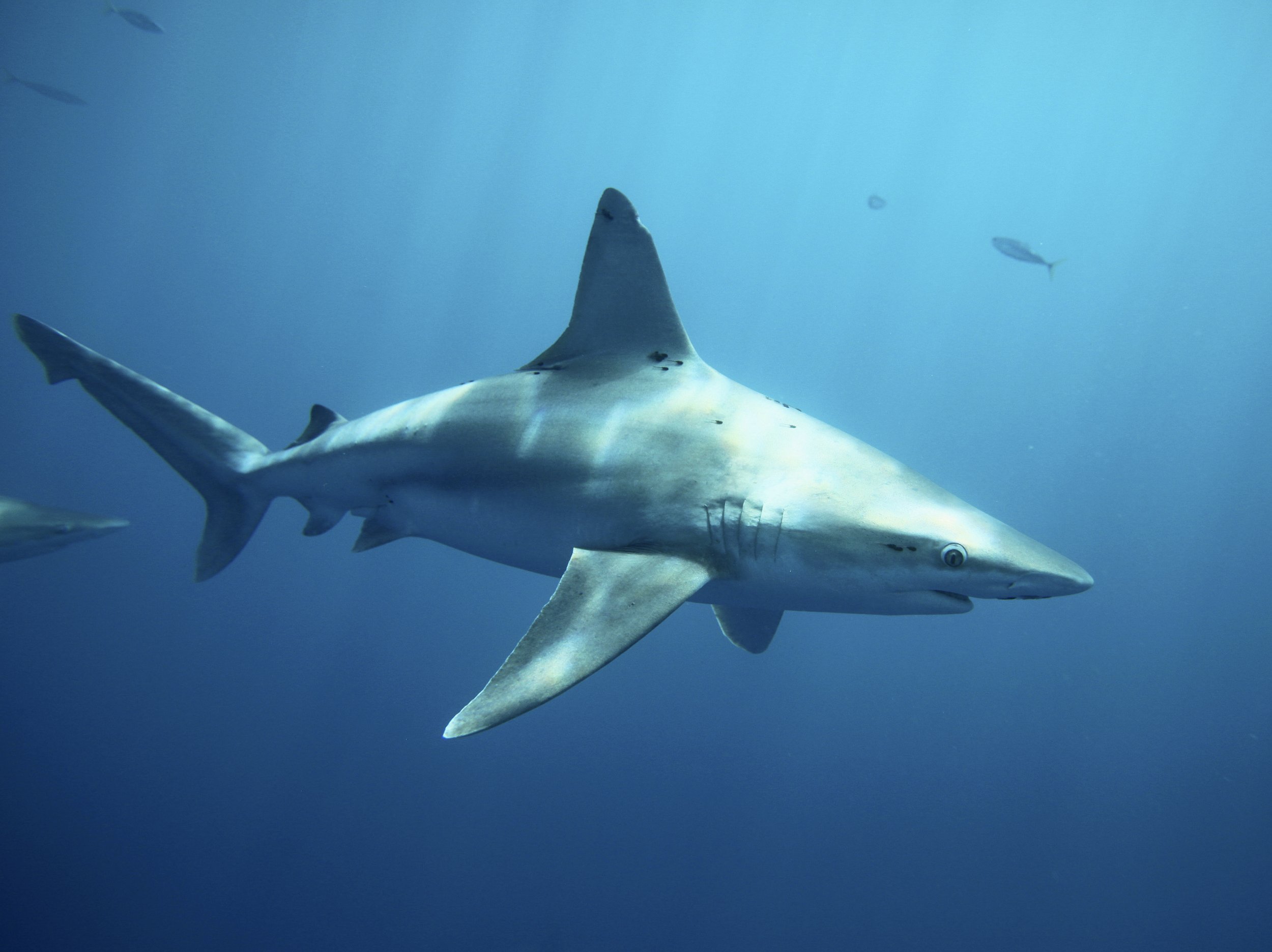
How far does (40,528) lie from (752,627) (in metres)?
5.74

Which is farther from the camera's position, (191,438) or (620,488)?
(191,438)

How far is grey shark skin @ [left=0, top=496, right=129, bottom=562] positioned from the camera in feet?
17.1

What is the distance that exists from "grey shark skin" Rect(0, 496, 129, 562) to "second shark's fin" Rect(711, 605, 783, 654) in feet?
16.8

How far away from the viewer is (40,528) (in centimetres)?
527

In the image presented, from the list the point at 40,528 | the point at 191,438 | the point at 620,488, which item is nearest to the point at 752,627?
the point at 620,488

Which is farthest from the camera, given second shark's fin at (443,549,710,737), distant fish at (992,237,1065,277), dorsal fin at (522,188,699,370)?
distant fish at (992,237,1065,277)

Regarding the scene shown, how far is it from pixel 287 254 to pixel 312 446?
3982 cm

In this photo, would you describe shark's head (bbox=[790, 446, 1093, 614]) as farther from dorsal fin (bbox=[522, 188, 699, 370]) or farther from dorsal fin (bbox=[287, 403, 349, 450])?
dorsal fin (bbox=[287, 403, 349, 450])

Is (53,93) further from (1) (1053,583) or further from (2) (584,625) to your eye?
(1) (1053,583)

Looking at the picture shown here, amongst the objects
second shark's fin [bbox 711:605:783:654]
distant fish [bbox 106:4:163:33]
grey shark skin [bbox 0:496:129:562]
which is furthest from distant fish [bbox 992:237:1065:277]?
distant fish [bbox 106:4:163:33]

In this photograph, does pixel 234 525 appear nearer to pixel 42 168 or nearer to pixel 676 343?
pixel 676 343

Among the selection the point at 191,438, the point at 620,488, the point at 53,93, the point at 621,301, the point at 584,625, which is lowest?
the point at 584,625

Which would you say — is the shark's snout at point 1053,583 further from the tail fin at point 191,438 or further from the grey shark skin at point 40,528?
the grey shark skin at point 40,528

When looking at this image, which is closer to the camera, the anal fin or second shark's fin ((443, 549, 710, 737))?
second shark's fin ((443, 549, 710, 737))
